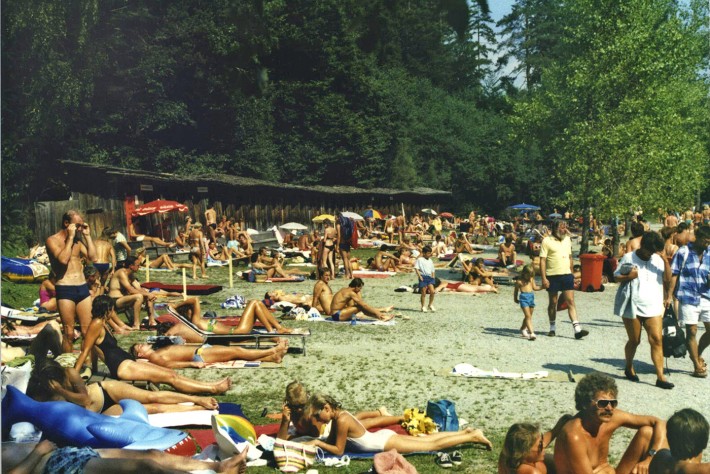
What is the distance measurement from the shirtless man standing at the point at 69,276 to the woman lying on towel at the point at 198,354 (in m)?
0.78

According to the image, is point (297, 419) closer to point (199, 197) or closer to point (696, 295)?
point (696, 295)

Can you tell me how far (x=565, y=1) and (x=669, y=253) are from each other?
17.3 m

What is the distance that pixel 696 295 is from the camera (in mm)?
9219

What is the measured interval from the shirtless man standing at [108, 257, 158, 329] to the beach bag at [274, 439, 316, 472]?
6905 mm

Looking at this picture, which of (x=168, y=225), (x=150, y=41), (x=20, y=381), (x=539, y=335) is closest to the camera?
(x=20, y=381)

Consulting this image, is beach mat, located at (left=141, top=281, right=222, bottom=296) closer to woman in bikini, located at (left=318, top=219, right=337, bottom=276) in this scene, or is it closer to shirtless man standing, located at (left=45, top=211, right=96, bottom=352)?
woman in bikini, located at (left=318, top=219, right=337, bottom=276)

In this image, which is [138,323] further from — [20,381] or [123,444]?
[123,444]

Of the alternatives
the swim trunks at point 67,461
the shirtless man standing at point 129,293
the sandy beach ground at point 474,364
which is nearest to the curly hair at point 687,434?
the sandy beach ground at point 474,364

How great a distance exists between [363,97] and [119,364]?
43.8 metres

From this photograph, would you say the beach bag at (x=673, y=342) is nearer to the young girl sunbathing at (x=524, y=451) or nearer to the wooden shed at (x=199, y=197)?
the young girl sunbathing at (x=524, y=451)

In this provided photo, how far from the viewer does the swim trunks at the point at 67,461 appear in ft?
15.3

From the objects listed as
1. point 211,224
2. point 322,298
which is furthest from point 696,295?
point 211,224

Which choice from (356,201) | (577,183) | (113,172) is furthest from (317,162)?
(577,183)

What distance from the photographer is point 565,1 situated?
2742 centimetres
